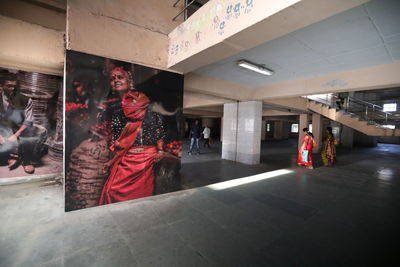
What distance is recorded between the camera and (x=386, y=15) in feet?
8.23

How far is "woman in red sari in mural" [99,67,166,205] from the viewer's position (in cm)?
330

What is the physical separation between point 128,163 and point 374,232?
4420 mm

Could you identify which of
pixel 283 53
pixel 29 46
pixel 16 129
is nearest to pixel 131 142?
pixel 29 46

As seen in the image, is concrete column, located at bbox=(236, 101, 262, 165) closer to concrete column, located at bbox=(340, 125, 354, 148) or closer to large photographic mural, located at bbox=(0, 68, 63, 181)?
large photographic mural, located at bbox=(0, 68, 63, 181)

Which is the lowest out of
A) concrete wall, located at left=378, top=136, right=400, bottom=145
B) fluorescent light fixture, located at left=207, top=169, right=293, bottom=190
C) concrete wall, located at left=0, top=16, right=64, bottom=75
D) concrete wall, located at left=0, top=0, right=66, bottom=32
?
fluorescent light fixture, located at left=207, top=169, right=293, bottom=190

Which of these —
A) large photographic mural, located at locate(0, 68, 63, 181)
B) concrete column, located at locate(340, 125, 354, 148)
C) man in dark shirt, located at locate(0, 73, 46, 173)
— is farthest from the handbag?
concrete column, located at locate(340, 125, 354, 148)

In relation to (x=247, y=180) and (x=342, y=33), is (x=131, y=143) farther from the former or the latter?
(x=342, y=33)

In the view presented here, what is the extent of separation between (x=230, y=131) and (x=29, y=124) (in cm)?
736

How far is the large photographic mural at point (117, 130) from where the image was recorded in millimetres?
2990

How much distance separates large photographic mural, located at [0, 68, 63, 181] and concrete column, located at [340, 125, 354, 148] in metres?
21.5

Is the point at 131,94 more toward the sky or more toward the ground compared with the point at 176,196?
more toward the sky

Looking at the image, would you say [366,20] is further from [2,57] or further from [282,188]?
[2,57]

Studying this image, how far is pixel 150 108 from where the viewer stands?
143 inches

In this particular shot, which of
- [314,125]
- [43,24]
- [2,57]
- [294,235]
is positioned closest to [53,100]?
[2,57]
